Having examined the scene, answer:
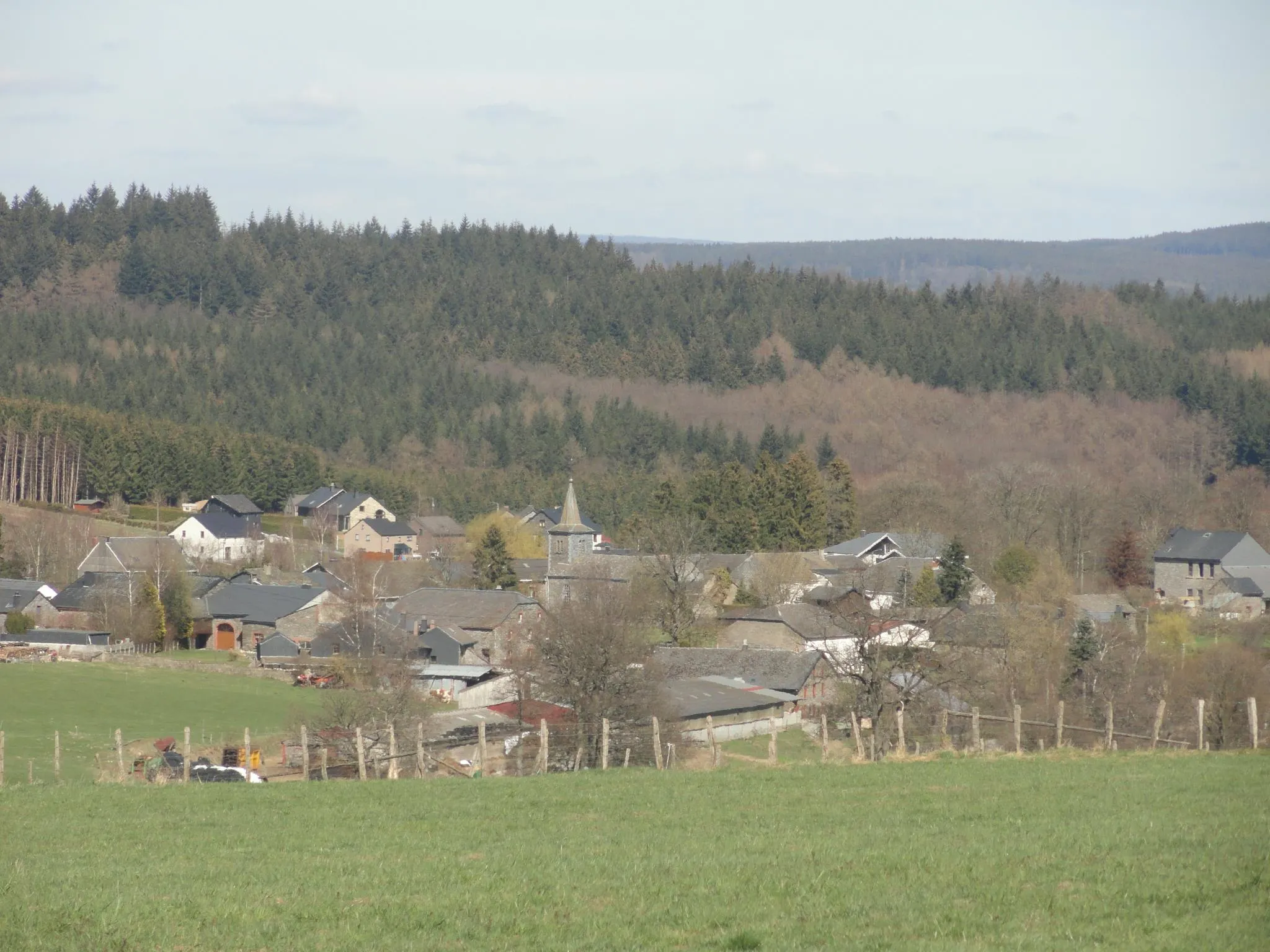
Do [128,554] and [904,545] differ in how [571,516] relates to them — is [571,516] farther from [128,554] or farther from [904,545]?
[128,554]

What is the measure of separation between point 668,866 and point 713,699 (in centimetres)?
3140

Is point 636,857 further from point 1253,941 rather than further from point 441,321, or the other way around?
point 441,321

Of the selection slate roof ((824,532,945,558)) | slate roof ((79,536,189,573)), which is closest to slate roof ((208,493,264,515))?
slate roof ((79,536,189,573))

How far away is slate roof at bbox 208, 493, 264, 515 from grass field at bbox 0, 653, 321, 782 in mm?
43407

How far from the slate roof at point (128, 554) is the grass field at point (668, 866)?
58.6 metres

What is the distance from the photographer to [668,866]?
37.2ft

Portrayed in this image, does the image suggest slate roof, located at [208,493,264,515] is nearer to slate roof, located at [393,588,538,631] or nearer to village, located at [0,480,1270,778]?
village, located at [0,480,1270,778]

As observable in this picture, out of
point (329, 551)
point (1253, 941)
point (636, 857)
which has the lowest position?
point (329, 551)

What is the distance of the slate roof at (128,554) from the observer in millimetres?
72938

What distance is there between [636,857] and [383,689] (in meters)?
27.1

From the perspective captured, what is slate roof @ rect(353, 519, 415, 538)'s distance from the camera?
9832 centimetres

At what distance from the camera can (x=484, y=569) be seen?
243 feet

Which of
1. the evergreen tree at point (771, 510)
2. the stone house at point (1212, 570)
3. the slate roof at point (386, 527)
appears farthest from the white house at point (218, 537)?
the stone house at point (1212, 570)

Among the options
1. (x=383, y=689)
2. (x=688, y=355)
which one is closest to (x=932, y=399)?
(x=688, y=355)
